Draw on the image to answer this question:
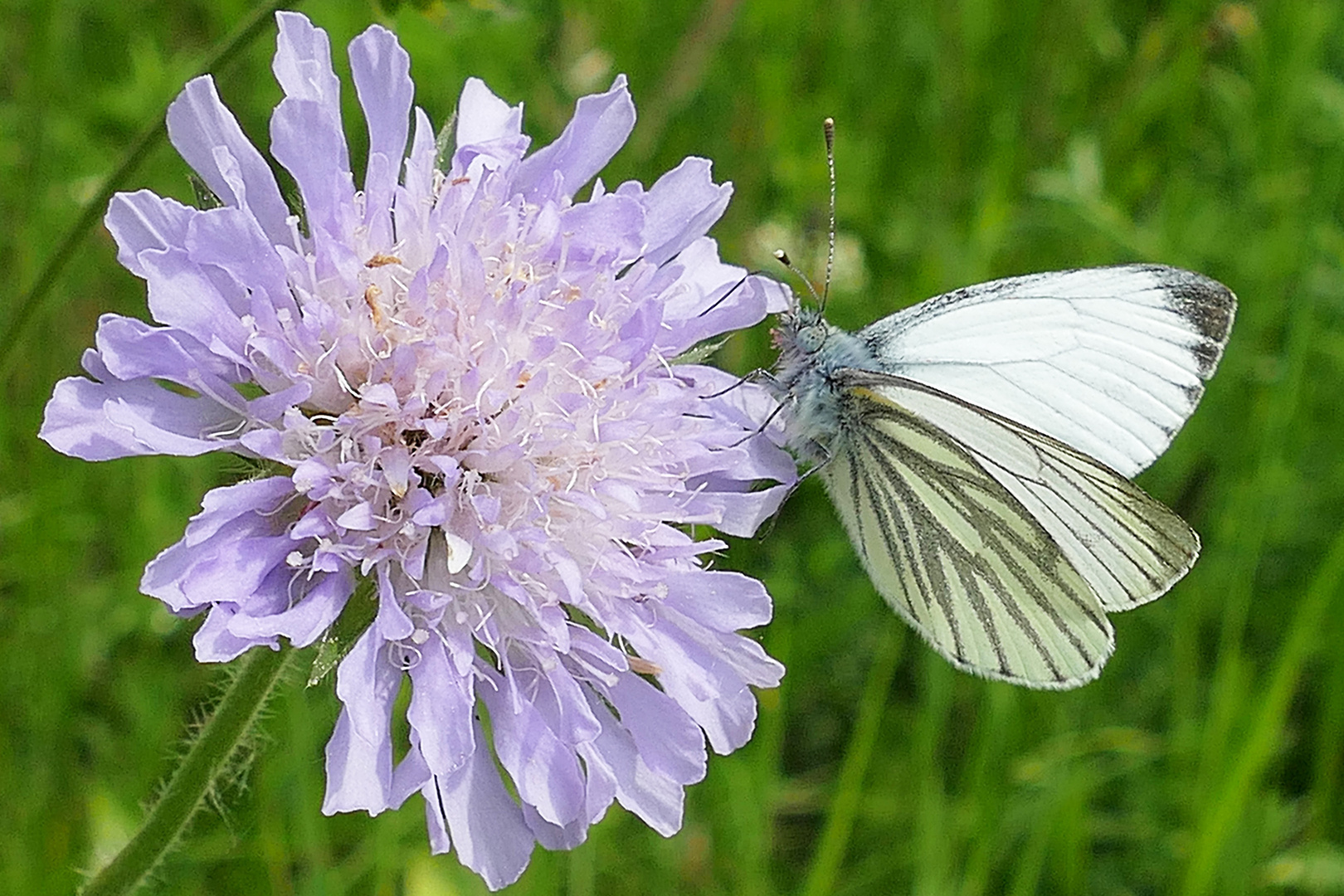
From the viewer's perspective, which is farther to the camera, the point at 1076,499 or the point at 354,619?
the point at 1076,499

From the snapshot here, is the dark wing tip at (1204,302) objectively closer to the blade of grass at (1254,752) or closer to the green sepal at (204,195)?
the blade of grass at (1254,752)

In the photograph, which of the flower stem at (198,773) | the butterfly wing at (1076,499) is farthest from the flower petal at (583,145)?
the flower stem at (198,773)

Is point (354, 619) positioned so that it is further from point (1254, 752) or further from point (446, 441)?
point (1254, 752)

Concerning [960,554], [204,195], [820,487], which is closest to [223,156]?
[204,195]

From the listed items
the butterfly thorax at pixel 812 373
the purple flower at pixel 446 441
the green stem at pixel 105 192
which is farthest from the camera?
the butterfly thorax at pixel 812 373

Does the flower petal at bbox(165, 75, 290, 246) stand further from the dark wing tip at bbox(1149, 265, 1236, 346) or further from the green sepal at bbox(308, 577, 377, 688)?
the dark wing tip at bbox(1149, 265, 1236, 346)

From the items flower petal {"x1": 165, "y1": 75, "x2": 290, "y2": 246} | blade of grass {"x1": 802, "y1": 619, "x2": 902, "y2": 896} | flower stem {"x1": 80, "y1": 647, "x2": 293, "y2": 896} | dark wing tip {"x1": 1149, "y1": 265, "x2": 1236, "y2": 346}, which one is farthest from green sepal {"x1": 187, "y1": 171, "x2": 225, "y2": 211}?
blade of grass {"x1": 802, "y1": 619, "x2": 902, "y2": 896}

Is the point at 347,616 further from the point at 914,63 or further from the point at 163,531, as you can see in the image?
the point at 914,63

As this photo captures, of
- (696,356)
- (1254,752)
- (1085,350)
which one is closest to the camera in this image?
(696,356)
